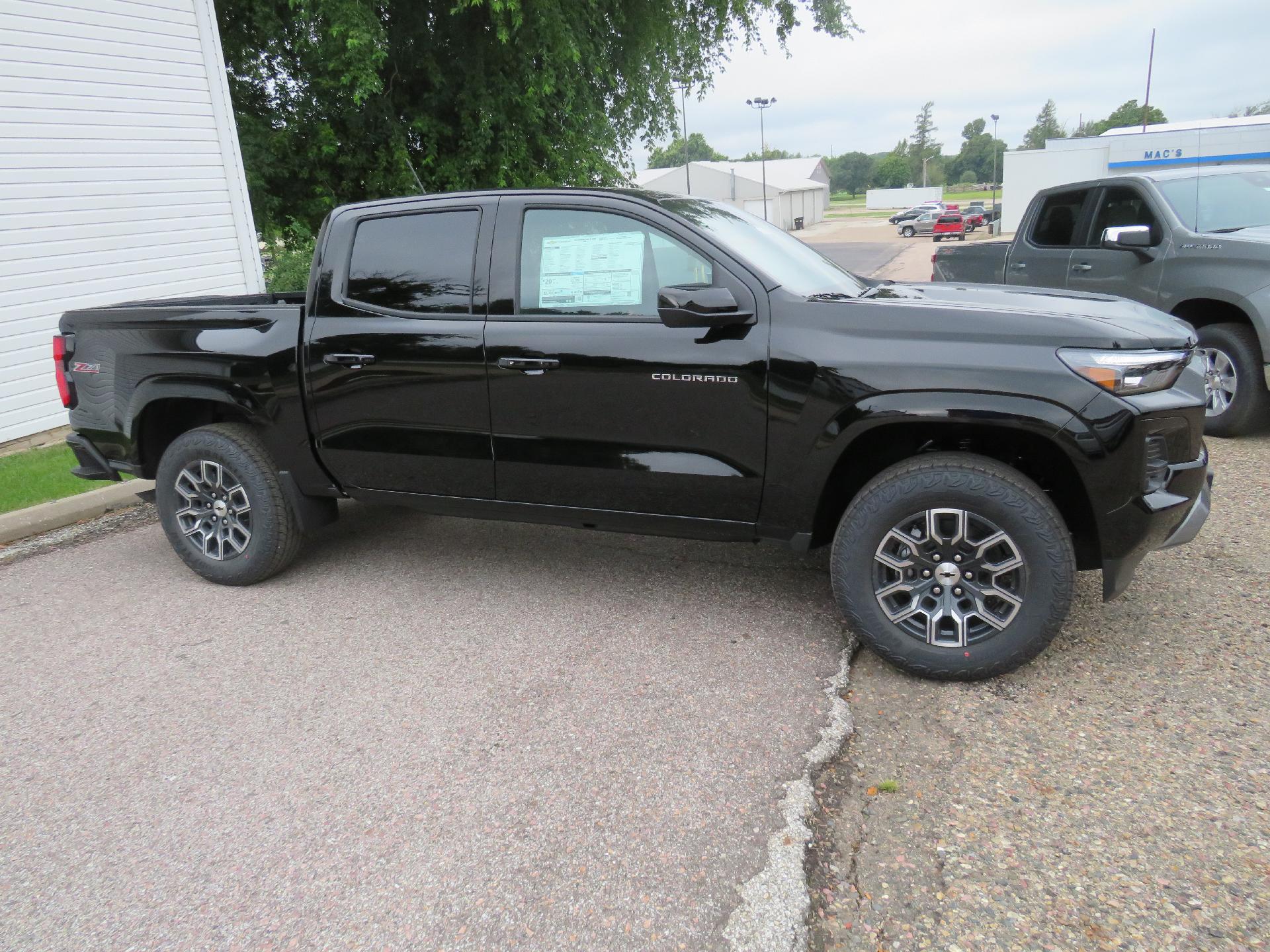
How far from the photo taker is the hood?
3.06 meters

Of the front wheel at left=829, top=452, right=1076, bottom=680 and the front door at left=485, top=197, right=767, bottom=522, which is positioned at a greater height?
the front door at left=485, top=197, right=767, bottom=522

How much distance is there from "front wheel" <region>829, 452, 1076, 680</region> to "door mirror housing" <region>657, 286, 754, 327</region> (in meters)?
0.83

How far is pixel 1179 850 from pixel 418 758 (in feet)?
7.31

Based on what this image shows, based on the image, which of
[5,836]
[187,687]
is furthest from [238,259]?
[5,836]

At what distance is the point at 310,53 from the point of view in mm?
12797

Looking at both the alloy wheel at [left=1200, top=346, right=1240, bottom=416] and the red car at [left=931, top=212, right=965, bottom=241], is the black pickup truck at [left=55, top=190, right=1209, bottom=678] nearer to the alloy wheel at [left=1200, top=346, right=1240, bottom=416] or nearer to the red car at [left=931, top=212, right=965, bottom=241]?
the alloy wheel at [left=1200, top=346, right=1240, bottom=416]

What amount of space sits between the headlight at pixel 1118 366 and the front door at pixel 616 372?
1.06 metres

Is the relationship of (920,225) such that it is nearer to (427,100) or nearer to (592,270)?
(427,100)

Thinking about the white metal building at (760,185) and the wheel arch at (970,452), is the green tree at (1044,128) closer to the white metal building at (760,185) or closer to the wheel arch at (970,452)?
the white metal building at (760,185)

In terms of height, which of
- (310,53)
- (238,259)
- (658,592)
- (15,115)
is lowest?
(658,592)

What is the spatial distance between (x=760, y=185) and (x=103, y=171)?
64207mm

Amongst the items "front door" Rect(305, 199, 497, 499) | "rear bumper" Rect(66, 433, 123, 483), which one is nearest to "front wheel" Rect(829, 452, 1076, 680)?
"front door" Rect(305, 199, 497, 499)

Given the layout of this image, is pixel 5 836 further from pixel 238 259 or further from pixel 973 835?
pixel 238 259

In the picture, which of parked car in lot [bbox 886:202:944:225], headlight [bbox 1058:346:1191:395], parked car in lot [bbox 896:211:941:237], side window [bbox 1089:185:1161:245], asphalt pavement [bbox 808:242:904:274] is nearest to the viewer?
headlight [bbox 1058:346:1191:395]
